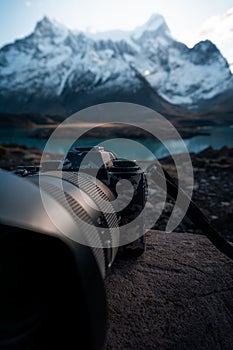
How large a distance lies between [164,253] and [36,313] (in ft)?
5.20

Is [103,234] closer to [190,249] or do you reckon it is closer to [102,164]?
[102,164]

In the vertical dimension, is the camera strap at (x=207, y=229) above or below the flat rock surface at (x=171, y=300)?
above

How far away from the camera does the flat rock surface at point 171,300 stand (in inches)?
61.2

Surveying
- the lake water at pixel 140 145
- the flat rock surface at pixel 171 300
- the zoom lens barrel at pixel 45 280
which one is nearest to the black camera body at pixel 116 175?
the flat rock surface at pixel 171 300

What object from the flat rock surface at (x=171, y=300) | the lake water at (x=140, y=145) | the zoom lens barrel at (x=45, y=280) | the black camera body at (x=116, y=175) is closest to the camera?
the zoom lens barrel at (x=45, y=280)

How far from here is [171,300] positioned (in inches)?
72.0

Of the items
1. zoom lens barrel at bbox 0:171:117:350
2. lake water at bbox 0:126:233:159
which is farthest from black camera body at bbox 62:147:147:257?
lake water at bbox 0:126:233:159

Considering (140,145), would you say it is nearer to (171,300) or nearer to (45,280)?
(171,300)

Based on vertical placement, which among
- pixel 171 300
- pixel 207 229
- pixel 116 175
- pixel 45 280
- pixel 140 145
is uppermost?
pixel 116 175

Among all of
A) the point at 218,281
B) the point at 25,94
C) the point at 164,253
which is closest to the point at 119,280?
the point at 164,253

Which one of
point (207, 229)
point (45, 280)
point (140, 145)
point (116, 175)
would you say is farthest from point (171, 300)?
point (140, 145)

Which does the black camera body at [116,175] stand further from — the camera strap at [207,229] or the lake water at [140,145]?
the lake water at [140,145]

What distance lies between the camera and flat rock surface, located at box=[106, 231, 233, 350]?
5.10ft

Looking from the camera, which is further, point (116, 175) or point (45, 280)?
point (116, 175)
